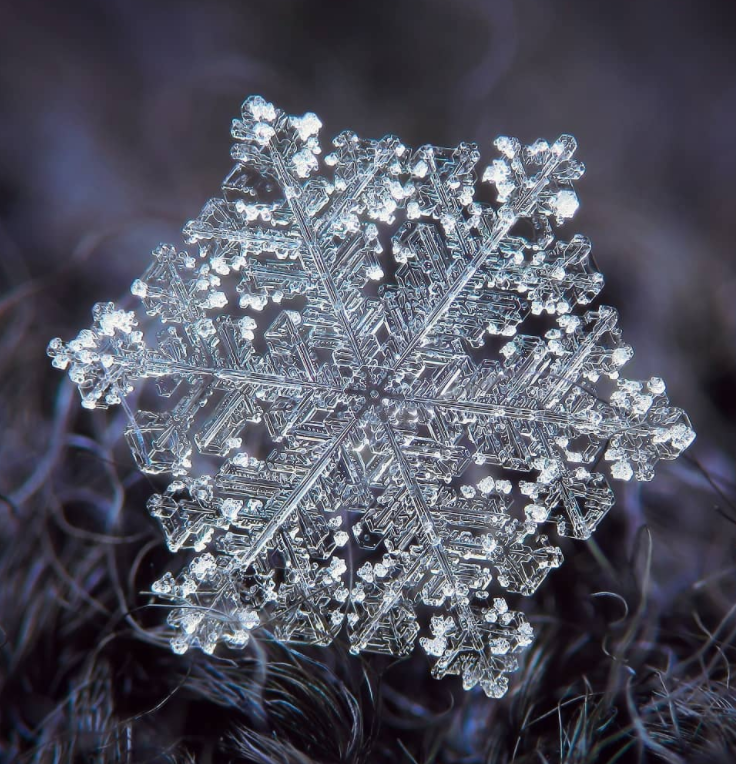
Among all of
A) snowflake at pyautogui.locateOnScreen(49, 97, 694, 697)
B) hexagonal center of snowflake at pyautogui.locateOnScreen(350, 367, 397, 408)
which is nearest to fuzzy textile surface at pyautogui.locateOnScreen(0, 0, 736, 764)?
snowflake at pyautogui.locateOnScreen(49, 97, 694, 697)

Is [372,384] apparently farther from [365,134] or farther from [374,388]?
[365,134]

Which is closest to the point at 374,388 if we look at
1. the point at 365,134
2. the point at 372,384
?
the point at 372,384

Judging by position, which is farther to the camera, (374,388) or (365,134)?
(365,134)

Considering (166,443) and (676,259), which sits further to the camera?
(676,259)

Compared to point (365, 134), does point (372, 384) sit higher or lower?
lower

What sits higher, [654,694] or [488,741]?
[654,694]

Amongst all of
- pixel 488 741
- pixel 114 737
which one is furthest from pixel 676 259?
pixel 114 737

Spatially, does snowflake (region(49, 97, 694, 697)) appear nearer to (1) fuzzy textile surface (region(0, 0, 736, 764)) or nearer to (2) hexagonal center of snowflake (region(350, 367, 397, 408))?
(2) hexagonal center of snowflake (region(350, 367, 397, 408))

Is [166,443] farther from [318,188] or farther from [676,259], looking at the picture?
[676,259]
